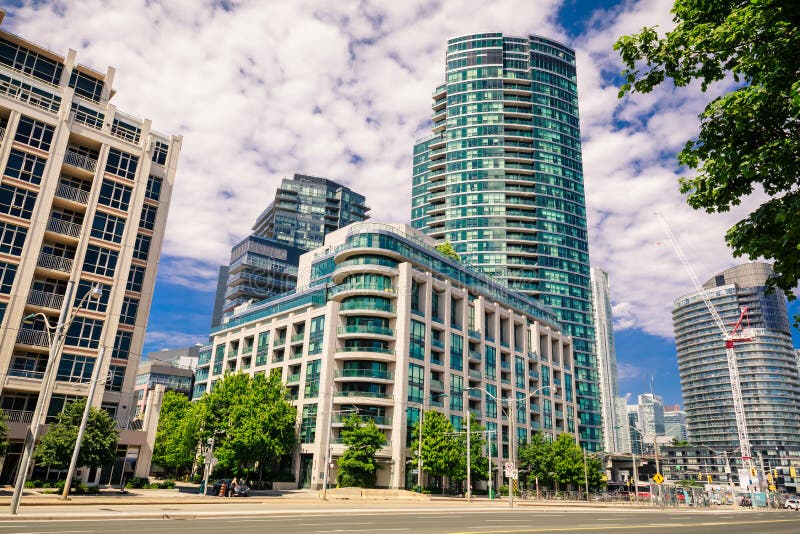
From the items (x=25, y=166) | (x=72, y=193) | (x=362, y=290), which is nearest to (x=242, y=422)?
(x=362, y=290)

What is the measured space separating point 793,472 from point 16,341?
11550 centimetres

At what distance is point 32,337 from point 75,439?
37.2 feet

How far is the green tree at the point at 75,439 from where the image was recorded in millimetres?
39906

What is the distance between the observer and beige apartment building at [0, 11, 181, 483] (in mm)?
45594

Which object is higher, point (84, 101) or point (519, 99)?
point (519, 99)

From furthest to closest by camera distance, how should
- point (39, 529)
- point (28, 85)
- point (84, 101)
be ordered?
point (84, 101) < point (28, 85) < point (39, 529)

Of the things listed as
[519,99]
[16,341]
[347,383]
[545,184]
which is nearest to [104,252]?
[16,341]

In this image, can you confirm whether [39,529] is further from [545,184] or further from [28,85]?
[545,184]

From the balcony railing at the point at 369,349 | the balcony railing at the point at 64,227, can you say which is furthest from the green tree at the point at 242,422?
the balcony railing at the point at 64,227

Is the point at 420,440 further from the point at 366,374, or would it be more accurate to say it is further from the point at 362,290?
the point at 362,290

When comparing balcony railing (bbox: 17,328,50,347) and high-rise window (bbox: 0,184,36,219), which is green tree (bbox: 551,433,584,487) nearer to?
balcony railing (bbox: 17,328,50,347)

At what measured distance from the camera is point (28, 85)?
167ft

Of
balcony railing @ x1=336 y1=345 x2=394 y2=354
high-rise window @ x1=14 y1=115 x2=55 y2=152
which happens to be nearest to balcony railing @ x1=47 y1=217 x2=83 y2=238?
high-rise window @ x1=14 y1=115 x2=55 y2=152

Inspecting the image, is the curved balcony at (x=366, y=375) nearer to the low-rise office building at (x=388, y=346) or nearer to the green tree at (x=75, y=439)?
the low-rise office building at (x=388, y=346)
